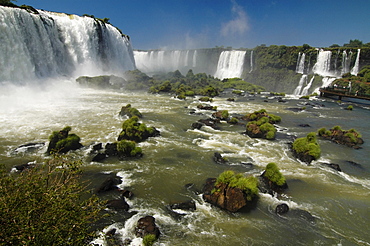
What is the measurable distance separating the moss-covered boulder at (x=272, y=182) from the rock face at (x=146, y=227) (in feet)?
18.1

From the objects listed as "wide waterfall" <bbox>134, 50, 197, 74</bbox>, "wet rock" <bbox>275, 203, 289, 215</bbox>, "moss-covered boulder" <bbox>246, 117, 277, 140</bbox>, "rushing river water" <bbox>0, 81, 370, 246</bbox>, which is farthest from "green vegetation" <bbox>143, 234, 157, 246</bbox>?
"wide waterfall" <bbox>134, 50, 197, 74</bbox>

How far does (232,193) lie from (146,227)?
3.77m

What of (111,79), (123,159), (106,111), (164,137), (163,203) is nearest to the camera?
(163,203)

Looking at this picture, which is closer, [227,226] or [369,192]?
[227,226]

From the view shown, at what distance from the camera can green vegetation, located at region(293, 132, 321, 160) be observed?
44.5ft

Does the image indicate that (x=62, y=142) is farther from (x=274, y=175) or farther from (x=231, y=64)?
(x=231, y=64)

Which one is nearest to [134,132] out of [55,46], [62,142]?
[62,142]

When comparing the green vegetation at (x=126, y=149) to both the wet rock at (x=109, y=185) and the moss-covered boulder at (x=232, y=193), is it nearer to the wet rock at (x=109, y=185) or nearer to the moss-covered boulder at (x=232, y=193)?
the wet rock at (x=109, y=185)

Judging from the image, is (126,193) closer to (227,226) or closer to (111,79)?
(227,226)

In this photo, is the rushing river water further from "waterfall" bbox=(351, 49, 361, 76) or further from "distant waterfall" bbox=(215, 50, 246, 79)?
"distant waterfall" bbox=(215, 50, 246, 79)

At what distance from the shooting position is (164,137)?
1738 cm

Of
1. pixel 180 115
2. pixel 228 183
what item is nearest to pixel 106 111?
pixel 180 115

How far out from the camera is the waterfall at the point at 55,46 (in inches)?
1187

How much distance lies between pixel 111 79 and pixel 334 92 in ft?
163
